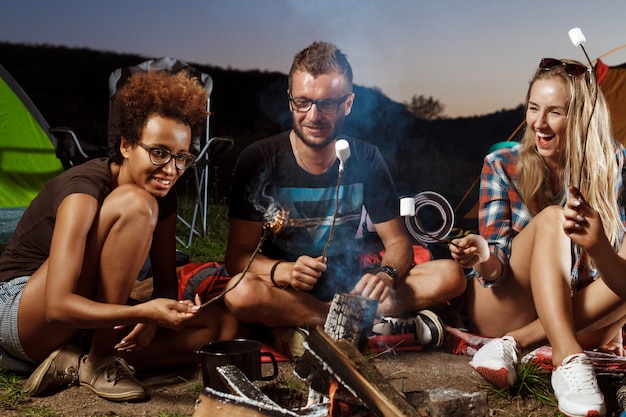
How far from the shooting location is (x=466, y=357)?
272 centimetres

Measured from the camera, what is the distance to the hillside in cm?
1060

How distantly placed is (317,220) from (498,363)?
0.97m

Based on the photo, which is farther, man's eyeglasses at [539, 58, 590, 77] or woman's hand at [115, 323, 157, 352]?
man's eyeglasses at [539, 58, 590, 77]

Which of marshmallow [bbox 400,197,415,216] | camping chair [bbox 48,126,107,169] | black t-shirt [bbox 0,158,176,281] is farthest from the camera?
camping chair [bbox 48,126,107,169]

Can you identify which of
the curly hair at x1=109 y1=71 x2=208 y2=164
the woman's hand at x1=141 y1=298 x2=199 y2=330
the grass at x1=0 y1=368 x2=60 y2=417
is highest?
the curly hair at x1=109 y1=71 x2=208 y2=164

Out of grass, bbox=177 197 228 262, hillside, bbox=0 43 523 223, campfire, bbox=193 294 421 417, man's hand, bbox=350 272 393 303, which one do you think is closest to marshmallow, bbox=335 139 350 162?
campfire, bbox=193 294 421 417

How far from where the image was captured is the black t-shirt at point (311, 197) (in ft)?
8.91

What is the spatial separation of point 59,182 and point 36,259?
1.03ft

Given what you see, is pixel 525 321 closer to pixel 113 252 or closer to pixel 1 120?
pixel 113 252

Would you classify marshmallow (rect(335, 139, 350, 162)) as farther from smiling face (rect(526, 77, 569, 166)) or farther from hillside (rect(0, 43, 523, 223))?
hillside (rect(0, 43, 523, 223))

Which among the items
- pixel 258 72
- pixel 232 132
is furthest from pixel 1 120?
pixel 258 72

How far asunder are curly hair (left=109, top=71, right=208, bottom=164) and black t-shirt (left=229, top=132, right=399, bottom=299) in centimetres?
46

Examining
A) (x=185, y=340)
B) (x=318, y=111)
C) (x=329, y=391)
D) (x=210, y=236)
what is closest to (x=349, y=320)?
(x=329, y=391)

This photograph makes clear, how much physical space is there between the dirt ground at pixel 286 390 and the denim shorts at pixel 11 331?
188mm
